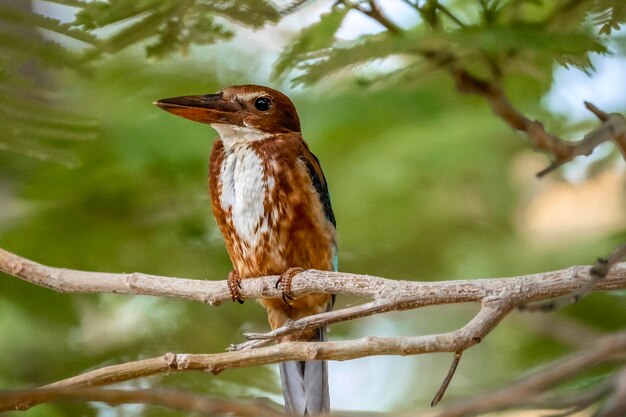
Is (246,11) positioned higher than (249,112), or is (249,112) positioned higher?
(249,112)

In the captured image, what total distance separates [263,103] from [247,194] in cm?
46

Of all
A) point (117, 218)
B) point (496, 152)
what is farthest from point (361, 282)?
point (496, 152)

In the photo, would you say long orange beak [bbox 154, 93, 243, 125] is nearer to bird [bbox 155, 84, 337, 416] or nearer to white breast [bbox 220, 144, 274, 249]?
bird [bbox 155, 84, 337, 416]

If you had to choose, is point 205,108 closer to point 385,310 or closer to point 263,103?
point 263,103

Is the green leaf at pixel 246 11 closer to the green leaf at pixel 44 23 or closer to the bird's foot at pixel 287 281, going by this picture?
the green leaf at pixel 44 23

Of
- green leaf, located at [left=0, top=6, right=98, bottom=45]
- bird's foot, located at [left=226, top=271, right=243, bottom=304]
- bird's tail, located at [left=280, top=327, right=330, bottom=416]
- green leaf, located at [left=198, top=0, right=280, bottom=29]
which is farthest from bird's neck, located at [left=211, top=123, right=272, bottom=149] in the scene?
green leaf, located at [left=198, top=0, right=280, bottom=29]

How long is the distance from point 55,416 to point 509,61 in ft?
6.20

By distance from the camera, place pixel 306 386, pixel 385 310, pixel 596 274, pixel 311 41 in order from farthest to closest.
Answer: pixel 306 386 → pixel 311 41 → pixel 385 310 → pixel 596 274

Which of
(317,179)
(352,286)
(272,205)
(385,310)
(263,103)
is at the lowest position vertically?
(385,310)

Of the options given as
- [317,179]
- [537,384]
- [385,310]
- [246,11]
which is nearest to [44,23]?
[246,11]

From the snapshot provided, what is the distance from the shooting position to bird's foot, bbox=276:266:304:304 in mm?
3254

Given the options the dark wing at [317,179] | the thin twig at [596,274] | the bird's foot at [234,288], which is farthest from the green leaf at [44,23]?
the thin twig at [596,274]

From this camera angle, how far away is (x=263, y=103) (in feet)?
13.1

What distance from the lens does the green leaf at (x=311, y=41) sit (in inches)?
106
